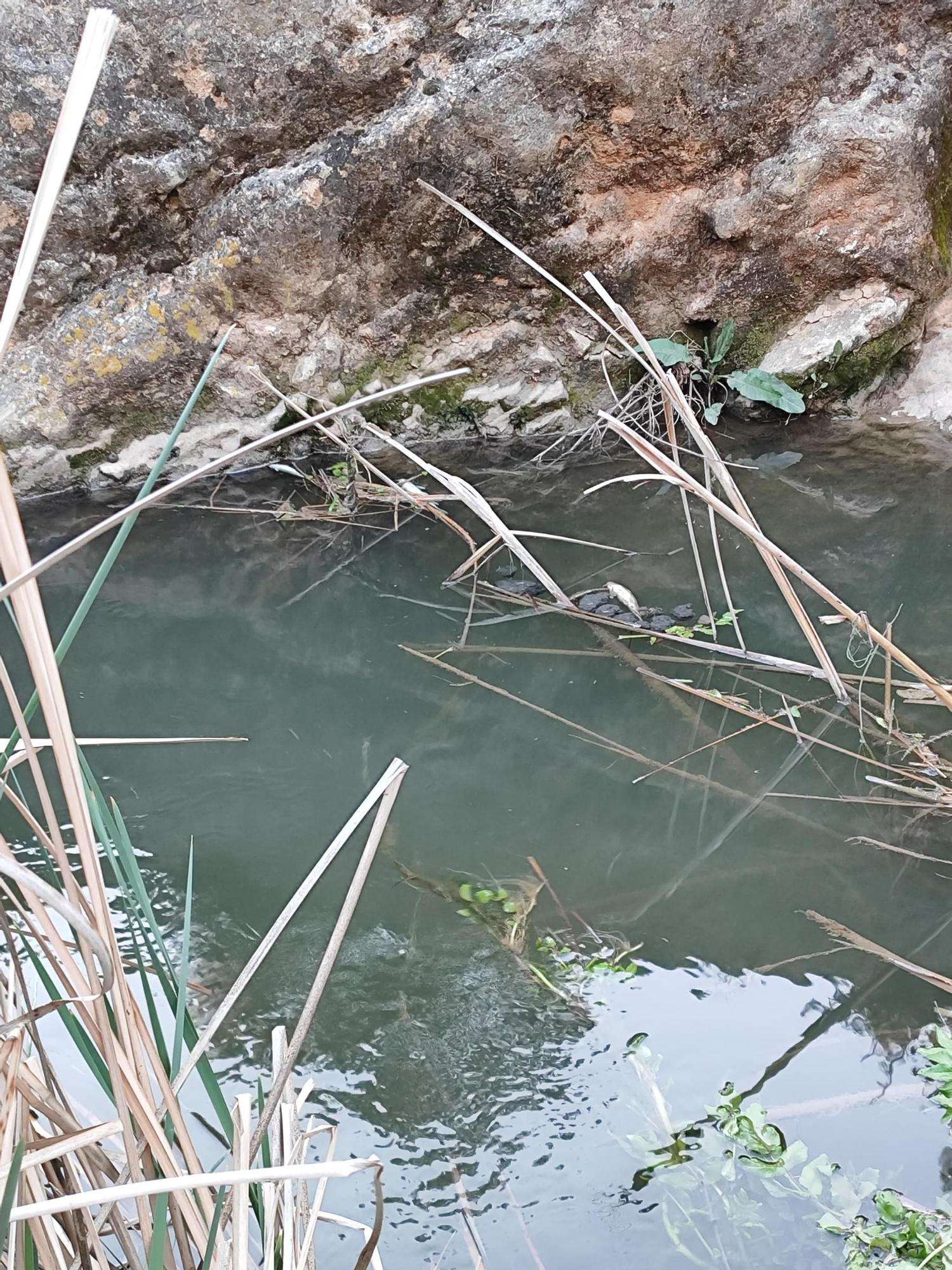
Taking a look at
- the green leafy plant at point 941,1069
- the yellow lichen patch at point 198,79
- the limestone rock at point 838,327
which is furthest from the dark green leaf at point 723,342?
the green leafy plant at point 941,1069

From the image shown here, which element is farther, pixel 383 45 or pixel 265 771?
pixel 383 45

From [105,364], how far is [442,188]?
109 centimetres

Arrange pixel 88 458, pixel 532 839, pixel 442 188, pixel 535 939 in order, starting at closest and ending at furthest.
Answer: pixel 535 939 < pixel 532 839 < pixel 442 188 < pixel 88 458

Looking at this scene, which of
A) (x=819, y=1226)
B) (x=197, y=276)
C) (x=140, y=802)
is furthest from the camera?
(x=197, y=276)

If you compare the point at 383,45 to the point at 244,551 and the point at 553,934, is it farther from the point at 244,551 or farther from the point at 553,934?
the point at 553,934

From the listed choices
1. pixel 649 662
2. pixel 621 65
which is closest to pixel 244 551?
pixel 649 662

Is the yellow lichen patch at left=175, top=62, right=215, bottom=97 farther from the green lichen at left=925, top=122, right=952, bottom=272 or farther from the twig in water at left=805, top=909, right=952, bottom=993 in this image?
the twig in water at left=805, top=909, right=952, bottom=993

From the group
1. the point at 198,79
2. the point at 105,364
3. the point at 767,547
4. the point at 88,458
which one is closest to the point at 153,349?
the point at 105,364

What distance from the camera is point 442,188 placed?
2781 mm

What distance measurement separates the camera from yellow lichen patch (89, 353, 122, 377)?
2807 mm

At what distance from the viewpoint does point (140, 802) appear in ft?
5.79

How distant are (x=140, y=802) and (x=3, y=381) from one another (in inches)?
65.5

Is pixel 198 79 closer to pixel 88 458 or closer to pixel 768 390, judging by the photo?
pixel 88 458

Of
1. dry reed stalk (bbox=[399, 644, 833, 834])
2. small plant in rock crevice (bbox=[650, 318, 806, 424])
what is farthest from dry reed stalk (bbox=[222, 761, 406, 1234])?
small plant in rock crevice (bbox=[650, 318, 806, 424])
